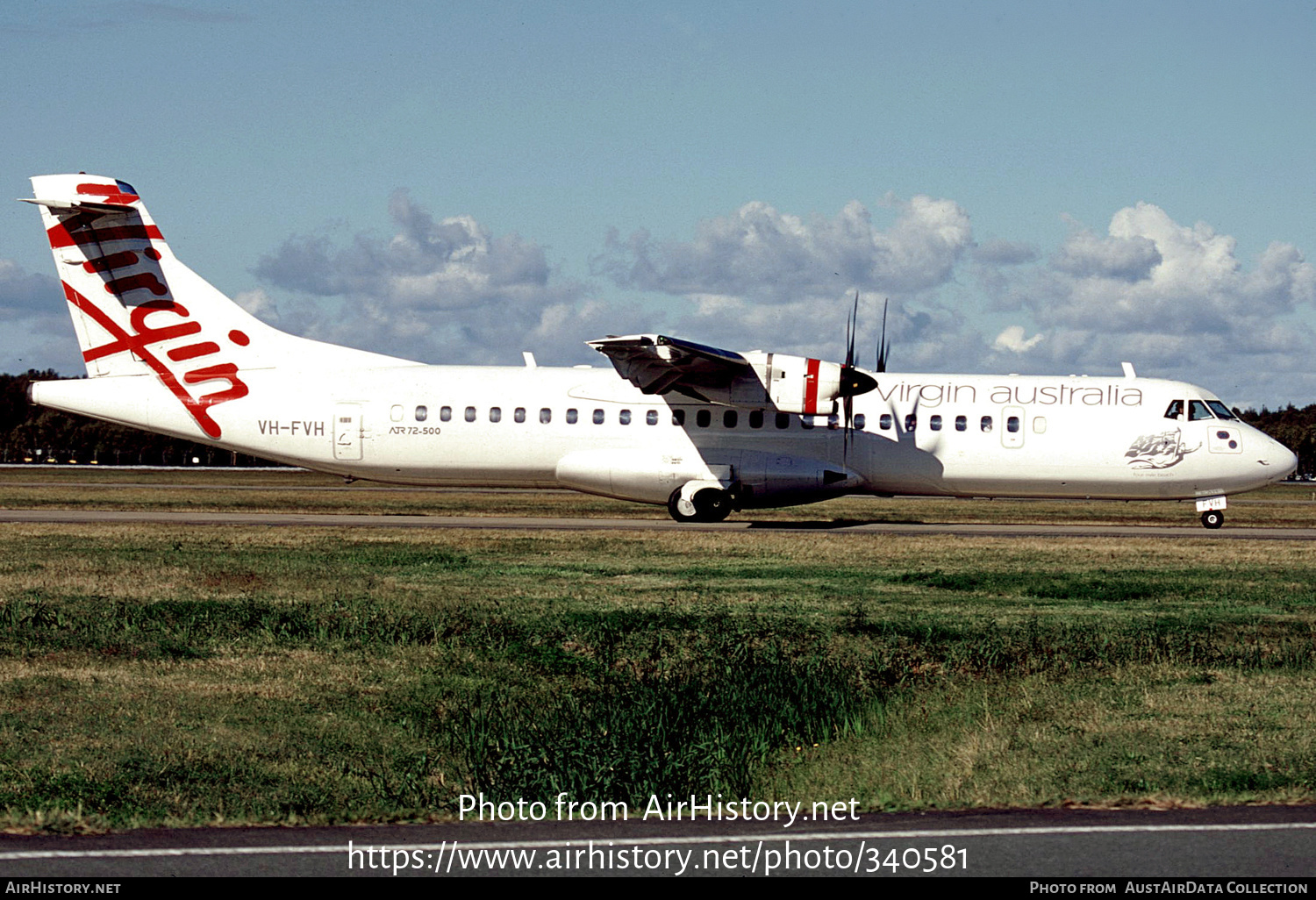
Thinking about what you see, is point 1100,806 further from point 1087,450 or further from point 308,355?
point 308,355

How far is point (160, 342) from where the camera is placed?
31.3 meters

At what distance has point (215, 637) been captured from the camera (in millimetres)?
15352

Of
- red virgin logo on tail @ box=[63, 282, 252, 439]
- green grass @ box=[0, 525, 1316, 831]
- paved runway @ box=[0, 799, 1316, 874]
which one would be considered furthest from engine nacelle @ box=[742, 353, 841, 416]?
paved runway @ box=[0, 799, 1316, 874]

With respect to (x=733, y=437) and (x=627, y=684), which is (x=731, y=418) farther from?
(x=627, y=684)

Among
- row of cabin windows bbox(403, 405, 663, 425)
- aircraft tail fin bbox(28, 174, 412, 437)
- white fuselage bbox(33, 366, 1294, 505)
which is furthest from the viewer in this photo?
row of cabin windows bbox(403, 405, 663, 425)

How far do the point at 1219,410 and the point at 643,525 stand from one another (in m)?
14.9

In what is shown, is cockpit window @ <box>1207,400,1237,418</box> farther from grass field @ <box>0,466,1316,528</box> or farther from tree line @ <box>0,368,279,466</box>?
tree line @ <box>0,368,279,466</box>

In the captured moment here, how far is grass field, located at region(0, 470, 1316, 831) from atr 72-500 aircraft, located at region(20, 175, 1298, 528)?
285 inches

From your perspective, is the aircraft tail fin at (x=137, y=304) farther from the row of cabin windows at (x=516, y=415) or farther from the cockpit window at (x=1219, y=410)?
the cockpit window at (x=1219, y=410)

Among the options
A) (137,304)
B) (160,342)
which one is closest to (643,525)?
(160,342)

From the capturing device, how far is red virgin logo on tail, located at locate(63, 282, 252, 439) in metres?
31.2

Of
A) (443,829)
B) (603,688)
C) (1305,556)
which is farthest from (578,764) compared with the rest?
(1305,556)

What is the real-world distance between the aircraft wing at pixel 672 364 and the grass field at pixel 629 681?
629 centimetres
